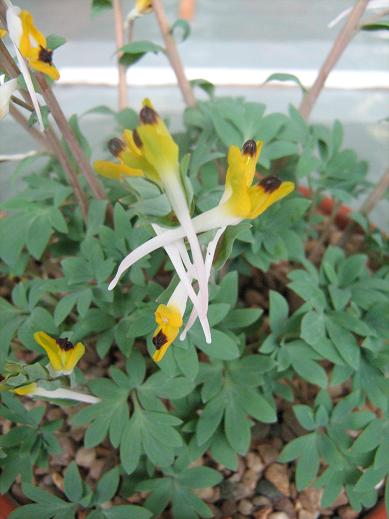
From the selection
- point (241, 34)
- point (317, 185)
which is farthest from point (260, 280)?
point (241, 34)

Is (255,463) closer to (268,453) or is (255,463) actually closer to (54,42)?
(268,453)

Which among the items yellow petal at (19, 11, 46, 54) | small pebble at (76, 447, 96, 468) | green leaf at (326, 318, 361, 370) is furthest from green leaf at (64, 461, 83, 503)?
yellow petal at (19, 11, 46, 54)

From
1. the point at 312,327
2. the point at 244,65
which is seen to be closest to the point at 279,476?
the point at 312,327

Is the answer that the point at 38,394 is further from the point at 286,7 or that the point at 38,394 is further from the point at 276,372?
the point at 286,7

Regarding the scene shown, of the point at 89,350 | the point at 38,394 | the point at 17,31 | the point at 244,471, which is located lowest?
the point at 244,471

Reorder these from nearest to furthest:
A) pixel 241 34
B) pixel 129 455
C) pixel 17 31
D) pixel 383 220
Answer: pixel 17 31
pixel 129 455
pixel 383 220
pixel 241 34

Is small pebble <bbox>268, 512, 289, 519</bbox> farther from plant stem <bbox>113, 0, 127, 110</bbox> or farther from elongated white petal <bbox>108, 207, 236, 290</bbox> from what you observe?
plant stem <bbox>113, 0, 127, 110</bbox>
